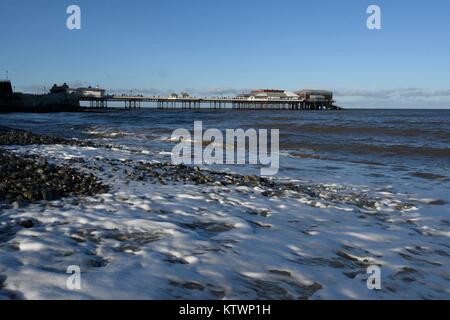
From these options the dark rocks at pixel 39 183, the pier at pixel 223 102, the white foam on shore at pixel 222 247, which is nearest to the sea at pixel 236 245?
the white foam on shore at pixel 222 247

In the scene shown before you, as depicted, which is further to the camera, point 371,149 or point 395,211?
point 371,149

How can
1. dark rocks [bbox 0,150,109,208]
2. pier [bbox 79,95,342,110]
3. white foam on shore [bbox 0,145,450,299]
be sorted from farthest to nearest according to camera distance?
pier [bbox 79,95,342,110], dark rocks [bbox 0,150,109,208], white foam on shore [bbox 0,145,450,299]

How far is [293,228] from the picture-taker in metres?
5.48

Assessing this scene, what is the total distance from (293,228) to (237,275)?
1.88 metres

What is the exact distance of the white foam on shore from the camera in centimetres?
353

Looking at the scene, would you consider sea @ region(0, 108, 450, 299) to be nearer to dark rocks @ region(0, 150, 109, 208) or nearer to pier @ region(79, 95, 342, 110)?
dark rocks @ region(0, 150, 109, 208)

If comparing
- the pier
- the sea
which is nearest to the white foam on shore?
the sea

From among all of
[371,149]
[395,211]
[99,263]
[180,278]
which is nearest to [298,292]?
[180,278]

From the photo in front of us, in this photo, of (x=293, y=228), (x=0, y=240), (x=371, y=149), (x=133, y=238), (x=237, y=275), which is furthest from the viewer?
(x=371, y=149)

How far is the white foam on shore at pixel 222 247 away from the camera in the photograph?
3531mm

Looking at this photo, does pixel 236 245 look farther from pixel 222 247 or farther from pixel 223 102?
pixel 223 102

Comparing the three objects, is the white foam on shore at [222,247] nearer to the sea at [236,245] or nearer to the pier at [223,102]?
the sea at [236,245]

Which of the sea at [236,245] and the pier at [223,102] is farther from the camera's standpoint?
the pier at [223,102]

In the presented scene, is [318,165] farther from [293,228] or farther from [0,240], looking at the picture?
[0,240]
